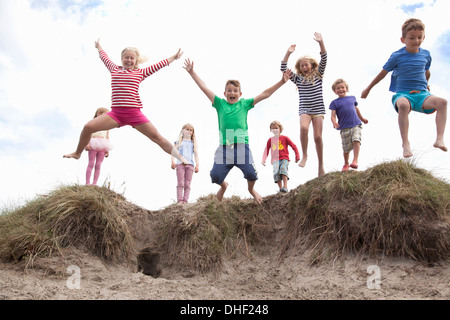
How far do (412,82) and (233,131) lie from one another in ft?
9.67

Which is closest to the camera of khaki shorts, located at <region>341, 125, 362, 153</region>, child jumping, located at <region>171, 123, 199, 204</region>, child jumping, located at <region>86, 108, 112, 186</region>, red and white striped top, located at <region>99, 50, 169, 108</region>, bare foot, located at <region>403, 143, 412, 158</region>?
bare foot, located at <region>403, 143, 412, 158</region>

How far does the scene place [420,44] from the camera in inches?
212

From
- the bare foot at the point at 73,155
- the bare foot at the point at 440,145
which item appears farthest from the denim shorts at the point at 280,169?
the bare foot at the point at 73,155

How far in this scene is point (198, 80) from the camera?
6117 millimetres

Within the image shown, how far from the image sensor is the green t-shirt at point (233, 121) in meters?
5.85

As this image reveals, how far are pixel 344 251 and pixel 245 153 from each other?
2.20m

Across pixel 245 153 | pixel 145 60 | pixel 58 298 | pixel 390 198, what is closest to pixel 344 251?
pixel 390 198

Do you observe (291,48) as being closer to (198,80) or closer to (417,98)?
(198,80)

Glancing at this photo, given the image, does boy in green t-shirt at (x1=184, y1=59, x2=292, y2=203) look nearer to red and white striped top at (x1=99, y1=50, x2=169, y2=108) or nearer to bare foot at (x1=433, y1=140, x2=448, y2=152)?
red and white striped top at (x1=99, y1=50, x2=169, y2=108)

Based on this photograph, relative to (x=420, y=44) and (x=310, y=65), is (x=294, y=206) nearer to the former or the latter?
(x=310, y=65)

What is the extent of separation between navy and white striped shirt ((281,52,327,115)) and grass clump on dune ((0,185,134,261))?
3803 millimetres

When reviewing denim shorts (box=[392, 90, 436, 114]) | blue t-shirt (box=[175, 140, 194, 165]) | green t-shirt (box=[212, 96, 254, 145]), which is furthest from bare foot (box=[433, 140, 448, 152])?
blue t-shirt (box=[175, 140, 194, 165])

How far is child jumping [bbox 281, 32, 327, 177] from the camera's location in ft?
19.6

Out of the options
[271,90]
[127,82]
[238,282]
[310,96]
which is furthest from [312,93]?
[238,282]
